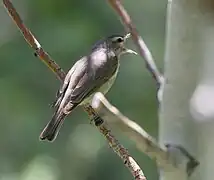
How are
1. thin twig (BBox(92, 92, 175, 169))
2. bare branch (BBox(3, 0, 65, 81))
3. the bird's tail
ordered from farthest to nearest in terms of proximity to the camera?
1. the bird's tail
2. bare branch (BBox(3, 0, 65, 81))
3. thin twig (BBox(92, 92, 175, 169))

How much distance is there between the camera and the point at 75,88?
1.47 m

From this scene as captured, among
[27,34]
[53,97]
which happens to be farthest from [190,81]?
[53,97]

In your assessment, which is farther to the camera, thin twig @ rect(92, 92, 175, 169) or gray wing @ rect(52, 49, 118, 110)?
gray wing @ rect(52, 49, 118, 110)

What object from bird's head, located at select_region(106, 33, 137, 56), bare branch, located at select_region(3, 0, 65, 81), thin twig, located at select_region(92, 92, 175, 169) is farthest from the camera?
bird's head, located at select_region(106, 33, 137, 56)

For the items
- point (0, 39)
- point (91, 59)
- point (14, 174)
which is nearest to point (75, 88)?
point (91, 59)

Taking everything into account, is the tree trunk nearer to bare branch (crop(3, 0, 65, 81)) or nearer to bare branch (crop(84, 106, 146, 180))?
bare branch (crop(84, 106, 146, 180))

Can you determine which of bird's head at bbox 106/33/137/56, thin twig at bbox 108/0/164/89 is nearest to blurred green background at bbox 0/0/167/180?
bird's head at bbox 106/33/137/56

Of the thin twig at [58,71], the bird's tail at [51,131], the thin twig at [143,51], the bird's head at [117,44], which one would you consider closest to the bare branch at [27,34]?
the thin twig at [58,71]

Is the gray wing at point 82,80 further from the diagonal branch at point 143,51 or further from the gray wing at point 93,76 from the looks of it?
the diagonal branch at point 143,51

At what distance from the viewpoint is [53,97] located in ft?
9.05

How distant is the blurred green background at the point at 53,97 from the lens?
→ 8.52 ft

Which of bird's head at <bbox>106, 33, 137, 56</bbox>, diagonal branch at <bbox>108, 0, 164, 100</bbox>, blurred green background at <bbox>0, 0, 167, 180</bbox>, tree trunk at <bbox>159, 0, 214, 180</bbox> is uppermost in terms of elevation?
tree trunk at <bbox>159, 0, 214, 180</bbox>

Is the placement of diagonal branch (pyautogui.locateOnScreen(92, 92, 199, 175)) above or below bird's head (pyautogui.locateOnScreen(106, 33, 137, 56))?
above

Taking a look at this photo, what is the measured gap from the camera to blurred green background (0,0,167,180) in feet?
8.52
